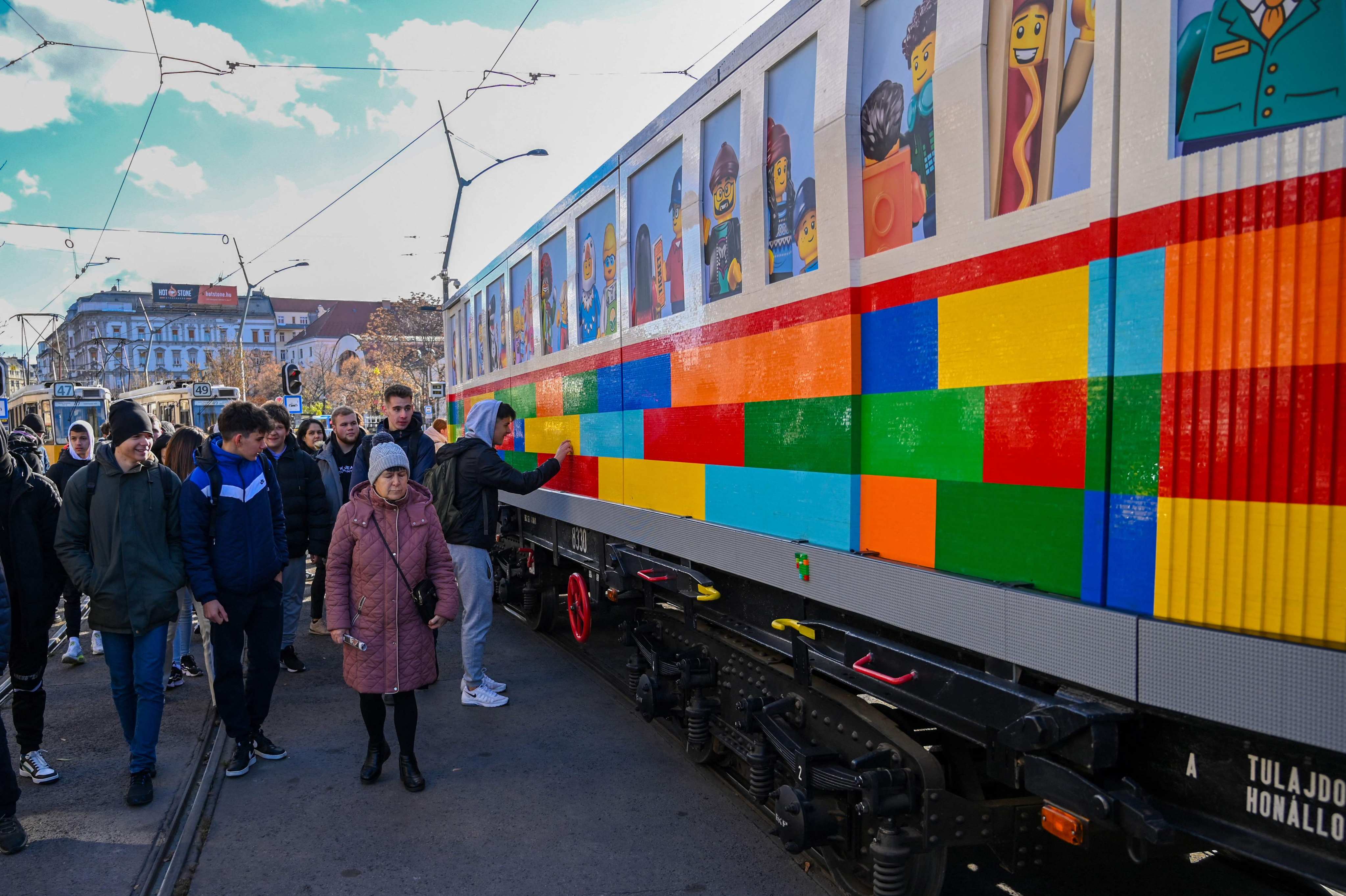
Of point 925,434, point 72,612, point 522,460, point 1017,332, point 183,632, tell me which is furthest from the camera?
point 522,460

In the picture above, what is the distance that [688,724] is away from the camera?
4.47 meters

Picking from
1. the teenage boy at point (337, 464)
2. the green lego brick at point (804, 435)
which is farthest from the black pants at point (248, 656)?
the green lego brick at point (804, 435)

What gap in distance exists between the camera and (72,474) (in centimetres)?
647

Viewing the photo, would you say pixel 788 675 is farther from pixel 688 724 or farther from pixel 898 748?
pixel 688 724

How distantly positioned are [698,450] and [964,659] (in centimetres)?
172

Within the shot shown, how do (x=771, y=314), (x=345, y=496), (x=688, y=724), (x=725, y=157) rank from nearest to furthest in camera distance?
(x=771, y=314) → (x=725, y=157) → (x=688, y=724) → (x=345, y=496)

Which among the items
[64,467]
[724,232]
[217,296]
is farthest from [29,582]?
[217,296]

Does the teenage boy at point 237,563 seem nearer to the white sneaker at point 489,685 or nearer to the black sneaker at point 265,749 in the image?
the black sneaker at point 265,749

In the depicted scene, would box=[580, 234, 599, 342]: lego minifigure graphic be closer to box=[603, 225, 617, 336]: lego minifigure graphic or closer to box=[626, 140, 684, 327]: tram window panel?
box=[603, 225, 617, 336]: lego minifigure graphic

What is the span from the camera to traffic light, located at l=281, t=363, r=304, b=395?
17.1 meters

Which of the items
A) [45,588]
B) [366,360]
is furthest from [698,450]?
[366,360]

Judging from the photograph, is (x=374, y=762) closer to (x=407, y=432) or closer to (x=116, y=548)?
(x=116, y=548)

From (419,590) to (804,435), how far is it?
2.16m

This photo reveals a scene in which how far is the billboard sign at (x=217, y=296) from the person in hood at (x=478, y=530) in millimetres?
108893
